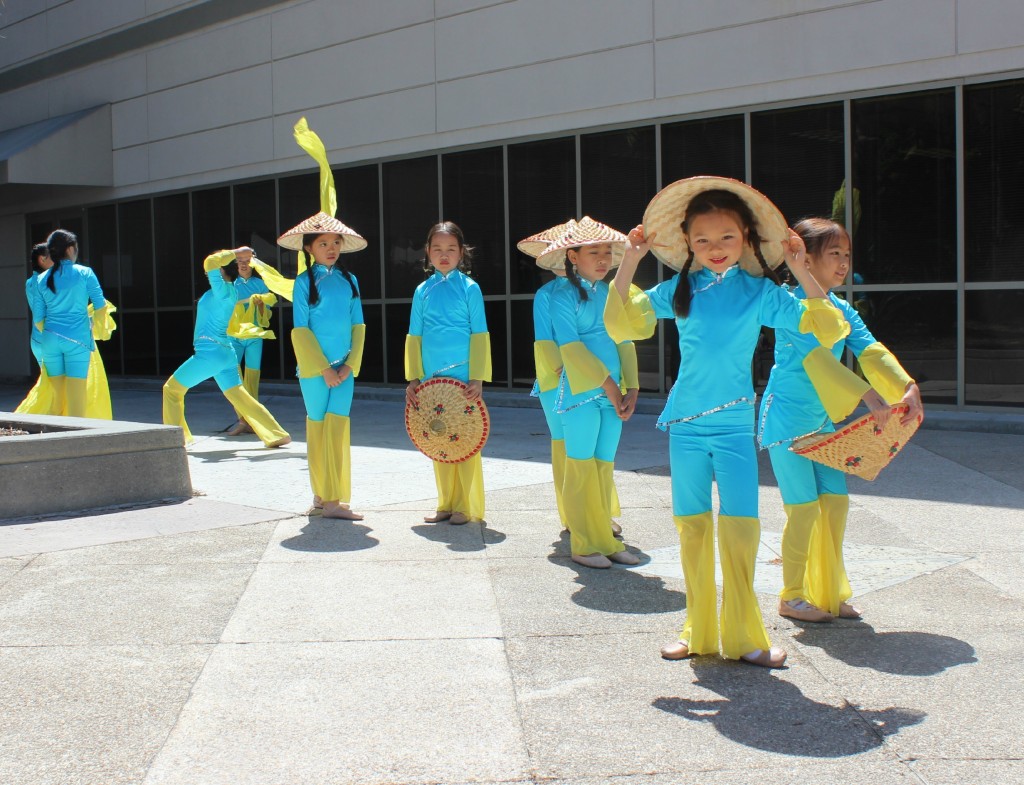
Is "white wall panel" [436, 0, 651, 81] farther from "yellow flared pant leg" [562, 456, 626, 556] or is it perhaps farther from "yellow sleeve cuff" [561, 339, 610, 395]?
"yellow flared pant leg" [562, 456, 626, 556]

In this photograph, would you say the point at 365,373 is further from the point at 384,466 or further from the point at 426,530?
the point at 426,530

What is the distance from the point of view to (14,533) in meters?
6.55

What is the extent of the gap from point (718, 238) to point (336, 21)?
1388cm

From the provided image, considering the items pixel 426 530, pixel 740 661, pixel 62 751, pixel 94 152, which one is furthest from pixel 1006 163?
pixel 94 152

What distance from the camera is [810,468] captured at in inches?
182

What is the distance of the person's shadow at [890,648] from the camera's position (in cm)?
406

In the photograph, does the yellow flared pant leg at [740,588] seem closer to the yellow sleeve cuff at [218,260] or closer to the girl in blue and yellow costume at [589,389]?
the girl in blue and yellow costume at [589,389]

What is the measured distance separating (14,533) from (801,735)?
498 centimetres

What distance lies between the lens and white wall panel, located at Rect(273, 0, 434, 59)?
617 inches

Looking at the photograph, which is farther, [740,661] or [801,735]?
[740,661]

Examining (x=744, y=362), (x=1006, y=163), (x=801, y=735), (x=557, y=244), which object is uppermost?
(x=1006, y=163)

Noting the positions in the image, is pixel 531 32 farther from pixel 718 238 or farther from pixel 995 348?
pixel 718 238

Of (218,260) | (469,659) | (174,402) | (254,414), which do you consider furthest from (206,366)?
(469,659)

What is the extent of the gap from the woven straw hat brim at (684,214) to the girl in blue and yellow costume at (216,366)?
7246mm
